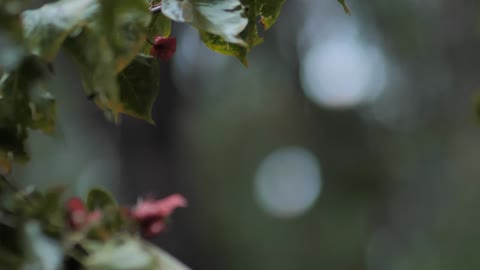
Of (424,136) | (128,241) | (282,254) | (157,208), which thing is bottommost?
(282,254)

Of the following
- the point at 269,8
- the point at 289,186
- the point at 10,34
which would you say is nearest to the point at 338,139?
the point at 289,186

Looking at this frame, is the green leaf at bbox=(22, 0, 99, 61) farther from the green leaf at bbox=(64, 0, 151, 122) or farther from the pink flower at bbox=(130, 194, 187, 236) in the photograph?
the pink flower at bbox=(130, 194, 187, 236)

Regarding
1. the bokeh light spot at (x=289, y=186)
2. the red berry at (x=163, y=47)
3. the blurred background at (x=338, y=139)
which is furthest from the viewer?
the bokeh light spot at (x=289, y=186)

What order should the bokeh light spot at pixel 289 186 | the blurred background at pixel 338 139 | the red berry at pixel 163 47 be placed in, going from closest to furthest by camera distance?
the red berry at pixel 163 47
the blurred background at pixel 338 139
the bokeh light spot at pixel 289 186

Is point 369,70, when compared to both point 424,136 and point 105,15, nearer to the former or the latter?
point 424,136

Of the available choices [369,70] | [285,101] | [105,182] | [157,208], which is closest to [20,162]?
[157,208]

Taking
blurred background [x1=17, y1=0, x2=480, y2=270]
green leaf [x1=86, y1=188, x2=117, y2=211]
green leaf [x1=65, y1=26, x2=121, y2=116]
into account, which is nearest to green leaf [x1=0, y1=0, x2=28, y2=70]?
green leaf [x1=65, y1=26, x2=121, y2=116]

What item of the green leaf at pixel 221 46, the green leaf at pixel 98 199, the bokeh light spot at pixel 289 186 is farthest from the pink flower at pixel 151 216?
the bokeh light spot at pixel 289 186

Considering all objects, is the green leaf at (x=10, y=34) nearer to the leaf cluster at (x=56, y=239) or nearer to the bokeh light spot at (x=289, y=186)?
the leaf cluster at (x=56, y=239)
